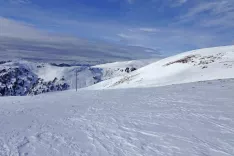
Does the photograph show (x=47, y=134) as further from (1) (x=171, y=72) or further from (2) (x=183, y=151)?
(1) (x=171, y=72)

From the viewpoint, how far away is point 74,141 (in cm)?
806

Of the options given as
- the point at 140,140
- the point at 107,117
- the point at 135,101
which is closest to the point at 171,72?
the point at 135,101

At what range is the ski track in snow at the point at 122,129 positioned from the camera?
7387mm

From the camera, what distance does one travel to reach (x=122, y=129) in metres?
9.38

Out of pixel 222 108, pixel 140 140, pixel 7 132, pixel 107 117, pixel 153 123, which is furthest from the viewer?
pixel 222 108

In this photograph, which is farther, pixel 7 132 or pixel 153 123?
pixel 153 123

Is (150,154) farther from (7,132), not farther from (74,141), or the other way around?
(7,132)

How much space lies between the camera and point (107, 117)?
11.2 metres

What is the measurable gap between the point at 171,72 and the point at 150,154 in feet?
122

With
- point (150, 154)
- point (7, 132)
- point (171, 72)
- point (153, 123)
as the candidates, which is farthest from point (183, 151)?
point (171, 72)

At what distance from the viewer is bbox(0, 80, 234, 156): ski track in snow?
739cm

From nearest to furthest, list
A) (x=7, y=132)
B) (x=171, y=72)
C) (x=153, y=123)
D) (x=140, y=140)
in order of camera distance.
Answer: (x=140, y=140) < (x=7, y=132) < (x=153, y=123) < (x=171, y=72)

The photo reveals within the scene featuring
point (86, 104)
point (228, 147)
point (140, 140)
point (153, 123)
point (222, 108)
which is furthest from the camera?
point (86, 104)

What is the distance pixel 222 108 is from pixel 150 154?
23.2 ft
